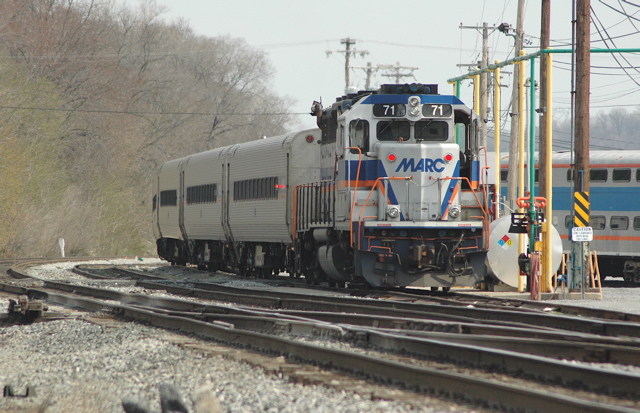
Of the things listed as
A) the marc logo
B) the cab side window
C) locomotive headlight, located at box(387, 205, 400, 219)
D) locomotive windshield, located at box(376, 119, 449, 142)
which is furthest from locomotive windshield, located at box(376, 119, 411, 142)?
locomotive headlight, located at box(387, 205, 400, 219)

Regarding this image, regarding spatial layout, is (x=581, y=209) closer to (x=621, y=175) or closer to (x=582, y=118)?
(x=582, y=118)

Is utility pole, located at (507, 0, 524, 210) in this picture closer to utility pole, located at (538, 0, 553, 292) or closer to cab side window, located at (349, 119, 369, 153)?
utility pole, located at (538, 0, 553, 292)

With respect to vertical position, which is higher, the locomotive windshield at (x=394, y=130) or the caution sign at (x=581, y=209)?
the locomotive windshield at (x=394, y=130)

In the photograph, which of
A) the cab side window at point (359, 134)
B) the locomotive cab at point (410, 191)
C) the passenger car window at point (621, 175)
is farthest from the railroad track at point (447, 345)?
the passenger car window at point (621, 175)

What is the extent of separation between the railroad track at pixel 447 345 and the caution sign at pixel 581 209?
5.05 metres

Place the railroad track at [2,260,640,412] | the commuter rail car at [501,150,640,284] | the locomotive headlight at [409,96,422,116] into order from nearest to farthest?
1. the railroad track at [2,260,640,412]
2. the locomotive headlight at [409,96,422,116]
3. the commuter rail car at [501,150,640,284]

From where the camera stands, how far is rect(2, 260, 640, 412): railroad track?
6664 millimetres

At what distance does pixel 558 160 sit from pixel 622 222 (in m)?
2.95

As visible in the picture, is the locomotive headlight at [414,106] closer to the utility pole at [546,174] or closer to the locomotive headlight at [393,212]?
the locomotive headlight at [393,212]

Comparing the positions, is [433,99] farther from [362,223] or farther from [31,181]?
[31,181]

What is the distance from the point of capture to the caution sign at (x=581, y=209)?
19062 mm

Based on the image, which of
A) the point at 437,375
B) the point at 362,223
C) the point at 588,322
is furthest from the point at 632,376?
the point at 362,223

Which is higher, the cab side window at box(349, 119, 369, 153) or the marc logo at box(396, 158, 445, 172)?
the cab side window at box(349, 119, 369, 153)

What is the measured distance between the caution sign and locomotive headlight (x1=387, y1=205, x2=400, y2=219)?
433 centimetres
